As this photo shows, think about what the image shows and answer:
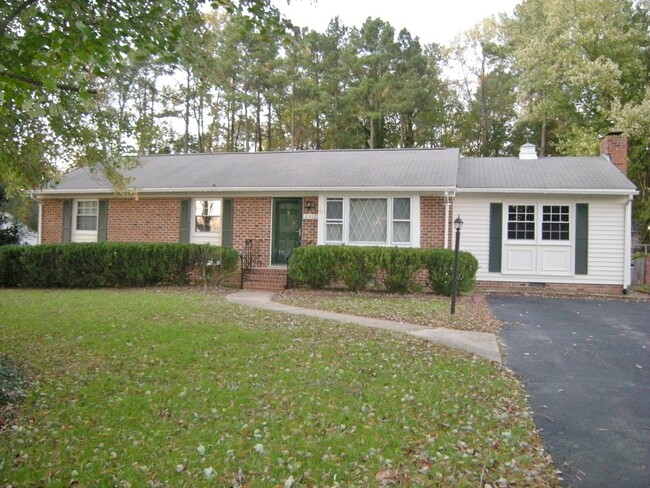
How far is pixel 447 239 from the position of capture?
1376 centimetres

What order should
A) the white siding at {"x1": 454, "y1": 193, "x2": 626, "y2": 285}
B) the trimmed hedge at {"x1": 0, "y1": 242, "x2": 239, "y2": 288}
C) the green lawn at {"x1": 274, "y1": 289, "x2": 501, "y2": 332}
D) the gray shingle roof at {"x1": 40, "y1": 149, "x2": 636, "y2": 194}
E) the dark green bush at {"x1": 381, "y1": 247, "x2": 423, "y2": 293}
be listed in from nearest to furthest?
1. the green lawn at {"x1": 274, "y1": 289, "x2": 501, "y2": 332}
2. the dark green bush at {"x1": 381, "y1": 247, "x2": 423, "y2": 293}
3. the trimmed hedge at {"x1": 0, "y1": 242, "x2": 239, "y2": 288}
4. the white siding at {"x1": 454, "y1": 193, "x2": 626, "y2": 285}
5. the gray shingle roof at {"x1": 40, "y1": 149, "x2": 636, "y2": 194}

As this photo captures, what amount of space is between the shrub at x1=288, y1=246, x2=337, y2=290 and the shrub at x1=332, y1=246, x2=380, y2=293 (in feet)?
0.54

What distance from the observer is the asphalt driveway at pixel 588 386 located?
11.5 ft

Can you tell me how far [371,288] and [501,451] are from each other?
9100mm

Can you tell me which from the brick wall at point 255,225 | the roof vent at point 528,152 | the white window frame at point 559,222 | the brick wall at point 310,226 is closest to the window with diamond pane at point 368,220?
the brick wall at point 310,226

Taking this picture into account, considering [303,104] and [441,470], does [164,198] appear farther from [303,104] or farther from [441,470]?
[303,104]

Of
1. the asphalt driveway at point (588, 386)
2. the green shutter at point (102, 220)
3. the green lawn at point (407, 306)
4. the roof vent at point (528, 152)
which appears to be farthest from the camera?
the roof vent at point (528, 152)

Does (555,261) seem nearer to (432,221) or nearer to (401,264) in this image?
(432,221)

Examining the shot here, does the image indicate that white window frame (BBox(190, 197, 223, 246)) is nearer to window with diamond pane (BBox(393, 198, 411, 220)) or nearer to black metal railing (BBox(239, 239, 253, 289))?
black metal railing (BBox(239, 239, 253, 289))

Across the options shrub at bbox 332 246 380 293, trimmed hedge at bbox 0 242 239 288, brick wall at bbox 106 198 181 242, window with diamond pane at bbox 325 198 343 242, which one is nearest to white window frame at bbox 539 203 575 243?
shrub at bbox 332 246 380 293

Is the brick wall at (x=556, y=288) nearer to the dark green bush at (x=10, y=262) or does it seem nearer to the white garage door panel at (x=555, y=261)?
the white garage door panel at (x=555, y=261)

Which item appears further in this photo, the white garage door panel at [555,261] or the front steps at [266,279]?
the white garage door panel at [555,261]

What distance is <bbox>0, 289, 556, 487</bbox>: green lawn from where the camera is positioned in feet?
10.7

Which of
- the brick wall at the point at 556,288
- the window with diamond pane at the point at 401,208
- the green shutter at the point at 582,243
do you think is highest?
the window with diamond pane at the point at 401,208
